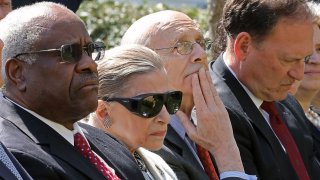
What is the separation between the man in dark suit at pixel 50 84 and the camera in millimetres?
3771

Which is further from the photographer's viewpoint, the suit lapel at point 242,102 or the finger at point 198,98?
the suit lapel at point 242,102

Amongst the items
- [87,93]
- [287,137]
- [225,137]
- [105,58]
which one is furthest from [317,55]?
[87,93]

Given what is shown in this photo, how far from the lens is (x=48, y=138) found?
12.4 ft

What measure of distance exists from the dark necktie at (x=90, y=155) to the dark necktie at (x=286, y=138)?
1.71 m

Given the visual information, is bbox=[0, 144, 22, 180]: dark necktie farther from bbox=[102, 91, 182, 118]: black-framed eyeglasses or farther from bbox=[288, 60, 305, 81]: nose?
bbox=[288, 60, 305, 81]: nose

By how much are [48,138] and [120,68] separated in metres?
0.73

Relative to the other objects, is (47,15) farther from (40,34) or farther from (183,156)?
(183,156)

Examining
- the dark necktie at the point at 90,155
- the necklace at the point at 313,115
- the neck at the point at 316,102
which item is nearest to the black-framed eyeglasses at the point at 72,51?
the dark necktie at the point at 90,155

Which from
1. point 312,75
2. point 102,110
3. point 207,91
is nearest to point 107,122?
point 102,110

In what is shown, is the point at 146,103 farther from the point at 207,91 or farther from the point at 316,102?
the point at 316,102

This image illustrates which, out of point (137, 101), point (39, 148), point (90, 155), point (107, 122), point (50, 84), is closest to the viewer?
point (39, 148)

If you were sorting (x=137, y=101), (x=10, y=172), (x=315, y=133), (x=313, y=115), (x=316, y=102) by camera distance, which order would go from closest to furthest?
(x=10, y=172), (x=137, y=101), (x=315, y=133), (x=313, y=115), (x=316, y=102)

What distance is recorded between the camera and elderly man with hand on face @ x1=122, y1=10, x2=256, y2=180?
4633 mm

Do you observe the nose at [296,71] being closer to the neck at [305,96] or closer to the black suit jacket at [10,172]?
the neck at [305,96]
